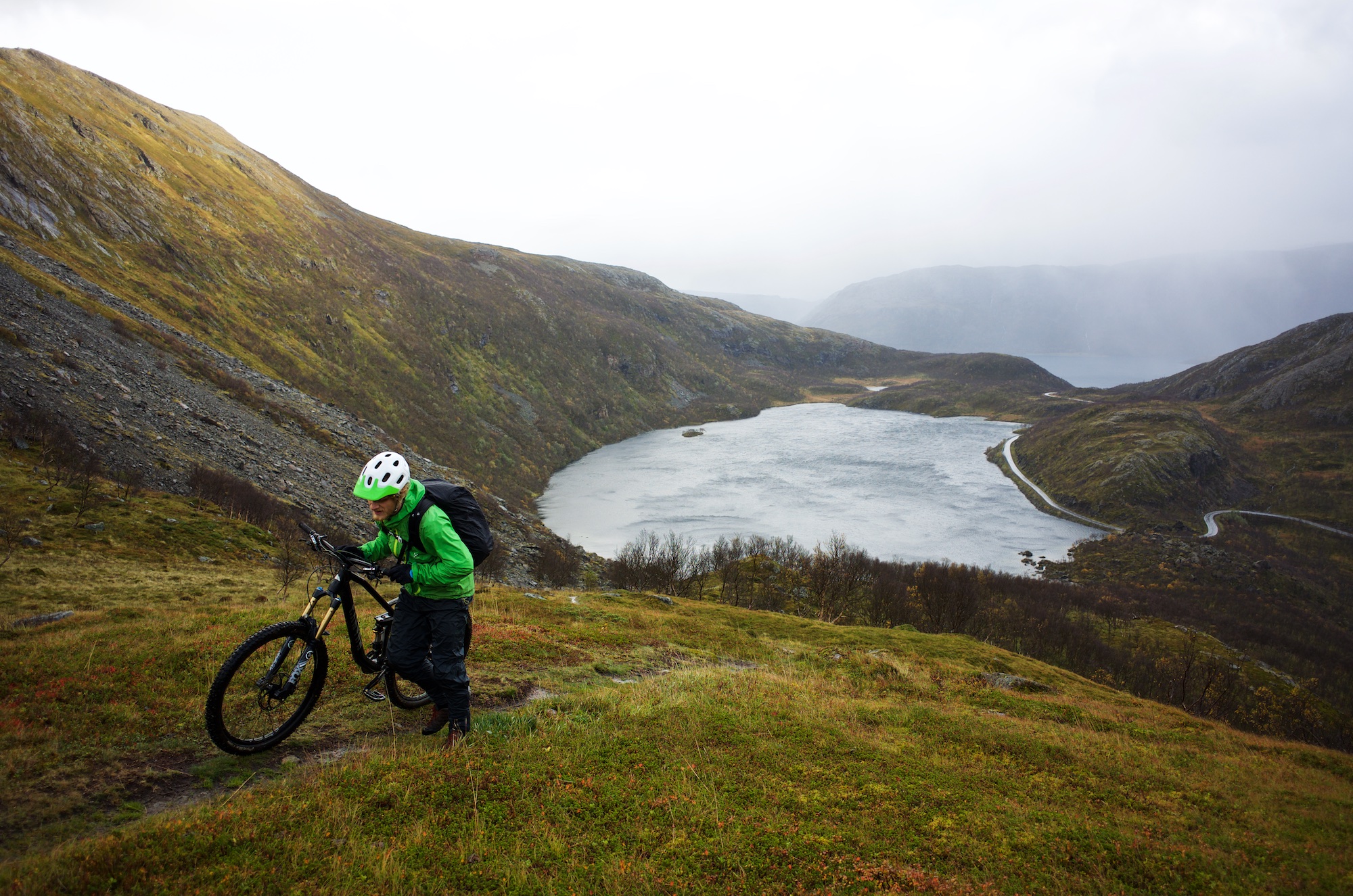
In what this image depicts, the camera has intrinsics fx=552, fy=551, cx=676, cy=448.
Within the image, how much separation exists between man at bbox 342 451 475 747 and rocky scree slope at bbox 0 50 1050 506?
164 ft

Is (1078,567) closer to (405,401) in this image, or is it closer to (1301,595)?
(1301,595)

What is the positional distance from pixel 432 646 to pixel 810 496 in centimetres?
8116

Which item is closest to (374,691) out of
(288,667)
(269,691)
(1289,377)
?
(288,667)

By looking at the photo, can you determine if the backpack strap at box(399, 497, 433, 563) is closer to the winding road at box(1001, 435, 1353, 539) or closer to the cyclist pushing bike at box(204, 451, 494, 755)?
the cyclist pushing bike at box(204, 451, 494, 755)

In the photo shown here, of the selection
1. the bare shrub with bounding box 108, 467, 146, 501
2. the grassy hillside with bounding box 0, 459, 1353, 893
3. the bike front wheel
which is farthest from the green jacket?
the bare shrub with bounding box 108, 467, 146, 501

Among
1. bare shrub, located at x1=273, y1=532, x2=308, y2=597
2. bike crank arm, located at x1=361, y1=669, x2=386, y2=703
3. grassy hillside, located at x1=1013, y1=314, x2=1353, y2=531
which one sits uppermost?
grassy hillside, located at x1=1013, y1=314, x2=1353, y2=531

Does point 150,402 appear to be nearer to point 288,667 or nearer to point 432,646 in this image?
point 288,667

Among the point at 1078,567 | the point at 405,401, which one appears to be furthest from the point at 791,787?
the point at 1078,567

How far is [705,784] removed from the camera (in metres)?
6.67

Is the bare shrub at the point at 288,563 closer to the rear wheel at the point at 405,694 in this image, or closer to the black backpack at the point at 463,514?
the rear wheel at the point at 405,694

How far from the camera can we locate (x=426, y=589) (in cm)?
702

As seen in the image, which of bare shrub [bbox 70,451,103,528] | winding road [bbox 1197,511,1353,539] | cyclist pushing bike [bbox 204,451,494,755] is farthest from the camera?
winding road [bbox 1197,511,1353,539]

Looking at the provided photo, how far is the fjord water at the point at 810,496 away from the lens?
225 feet

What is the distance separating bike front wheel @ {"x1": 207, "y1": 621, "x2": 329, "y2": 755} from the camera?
251 inches
